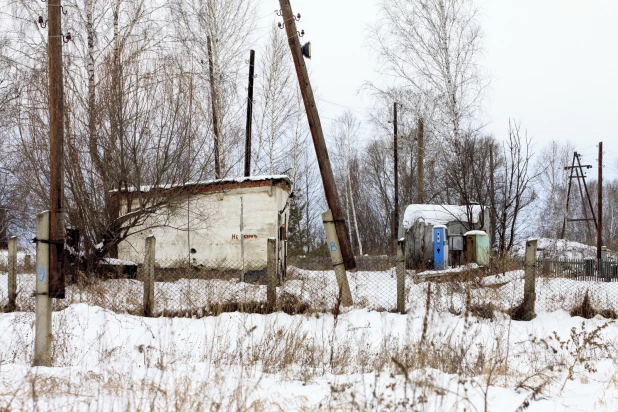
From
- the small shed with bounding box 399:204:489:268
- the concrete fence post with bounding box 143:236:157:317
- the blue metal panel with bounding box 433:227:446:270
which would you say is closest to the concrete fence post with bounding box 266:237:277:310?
the concrete fence post with bounding box 143:236:157:317

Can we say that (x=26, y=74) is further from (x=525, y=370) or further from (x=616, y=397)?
(x=616, y=397)

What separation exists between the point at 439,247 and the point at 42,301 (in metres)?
14.0

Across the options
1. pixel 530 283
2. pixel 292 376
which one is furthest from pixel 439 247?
pixel 292 376

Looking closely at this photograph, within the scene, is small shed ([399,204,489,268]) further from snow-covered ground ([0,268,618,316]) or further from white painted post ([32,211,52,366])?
white painted post ([32,211,52,366])

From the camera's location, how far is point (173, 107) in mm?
11094

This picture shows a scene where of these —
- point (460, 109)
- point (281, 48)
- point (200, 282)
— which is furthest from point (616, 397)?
point (281, 48)

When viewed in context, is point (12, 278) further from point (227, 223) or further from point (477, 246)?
point (477, 246)

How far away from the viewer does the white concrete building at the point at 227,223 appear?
13.7m

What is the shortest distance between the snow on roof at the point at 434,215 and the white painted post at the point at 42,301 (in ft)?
50.1

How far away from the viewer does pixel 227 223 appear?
45.4 feet

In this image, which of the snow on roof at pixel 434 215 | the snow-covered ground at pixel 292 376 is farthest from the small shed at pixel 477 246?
the snow-covered ground at pixel 292 376

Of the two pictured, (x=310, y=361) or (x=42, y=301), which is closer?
(x=42, y=301)

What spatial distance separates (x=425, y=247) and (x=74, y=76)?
1221cm

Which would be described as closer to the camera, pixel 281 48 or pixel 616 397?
pixel 616 397
